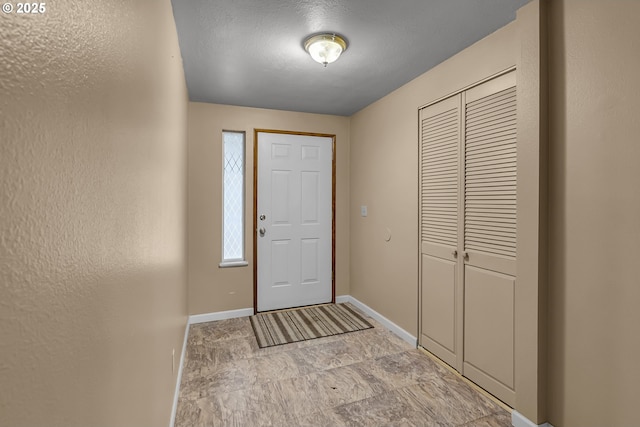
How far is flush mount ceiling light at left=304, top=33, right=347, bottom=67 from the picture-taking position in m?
2.06

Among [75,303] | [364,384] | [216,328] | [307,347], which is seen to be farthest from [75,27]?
[216,328]

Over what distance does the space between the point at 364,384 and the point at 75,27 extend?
2.38 meters

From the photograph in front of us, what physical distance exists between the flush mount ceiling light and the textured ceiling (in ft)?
0.18

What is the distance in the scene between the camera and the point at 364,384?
2203mm

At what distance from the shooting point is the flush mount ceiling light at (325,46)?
6.76 ft

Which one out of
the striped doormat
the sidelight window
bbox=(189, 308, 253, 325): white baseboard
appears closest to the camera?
the striped doormat

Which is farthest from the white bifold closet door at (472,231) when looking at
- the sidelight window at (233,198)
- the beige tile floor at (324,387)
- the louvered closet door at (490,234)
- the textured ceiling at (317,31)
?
the sidelight window at (233,198)

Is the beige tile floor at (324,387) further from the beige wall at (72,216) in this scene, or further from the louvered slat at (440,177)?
the beige wall at (72,216)

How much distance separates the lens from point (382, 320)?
3.26 m

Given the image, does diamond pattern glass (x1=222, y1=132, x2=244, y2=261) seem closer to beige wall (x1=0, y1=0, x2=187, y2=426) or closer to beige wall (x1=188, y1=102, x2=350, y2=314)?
beige wall (x1=188, y1=102, x2=350, y2=314)

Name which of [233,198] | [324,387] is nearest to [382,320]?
[324,387]

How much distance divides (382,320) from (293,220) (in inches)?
59.1

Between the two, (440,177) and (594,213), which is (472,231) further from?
(594,213)

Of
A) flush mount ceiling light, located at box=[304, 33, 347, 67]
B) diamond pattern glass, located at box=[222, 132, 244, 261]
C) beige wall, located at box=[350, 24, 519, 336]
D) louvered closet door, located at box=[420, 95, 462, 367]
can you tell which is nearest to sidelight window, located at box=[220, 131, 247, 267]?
diamond pattern glass, located at box=[222, 132, 244, 261]
